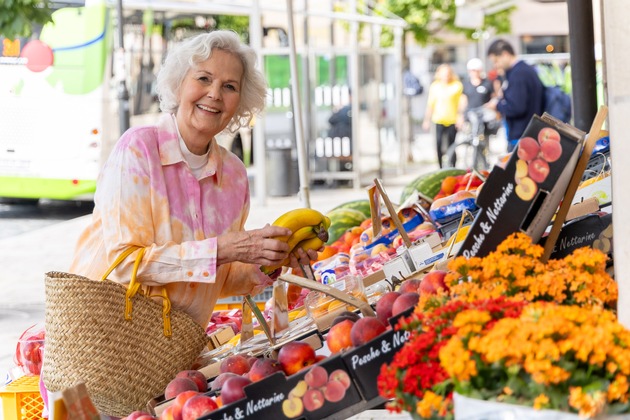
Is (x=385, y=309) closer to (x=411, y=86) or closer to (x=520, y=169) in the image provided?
(x=520, y=169)

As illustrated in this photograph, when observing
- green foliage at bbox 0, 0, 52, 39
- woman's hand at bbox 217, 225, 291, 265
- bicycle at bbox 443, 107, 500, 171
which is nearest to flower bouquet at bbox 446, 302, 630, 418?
woman's hand at bbox 217, 225, 291, 265

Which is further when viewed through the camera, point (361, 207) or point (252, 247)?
point (361, 207)

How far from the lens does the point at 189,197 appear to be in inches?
153

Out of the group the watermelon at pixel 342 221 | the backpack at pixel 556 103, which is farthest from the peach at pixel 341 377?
the backpack at pixel 556 103

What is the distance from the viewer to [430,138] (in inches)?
1312

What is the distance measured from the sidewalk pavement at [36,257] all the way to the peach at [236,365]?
9.46 ft

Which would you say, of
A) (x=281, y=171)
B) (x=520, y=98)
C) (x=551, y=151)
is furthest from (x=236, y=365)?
(x=281, y=171)

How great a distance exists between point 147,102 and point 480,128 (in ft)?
17.7

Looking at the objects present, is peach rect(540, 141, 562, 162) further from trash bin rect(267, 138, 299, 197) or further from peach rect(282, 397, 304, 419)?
trash bin rect(267, 138, 299, 197)

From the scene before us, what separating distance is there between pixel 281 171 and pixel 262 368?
44.4 feet

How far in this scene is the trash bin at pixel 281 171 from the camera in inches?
650

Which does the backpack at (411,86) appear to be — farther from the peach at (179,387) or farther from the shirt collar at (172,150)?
the peach at (179,387)

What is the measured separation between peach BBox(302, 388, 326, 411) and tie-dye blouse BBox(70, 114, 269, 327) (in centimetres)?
92

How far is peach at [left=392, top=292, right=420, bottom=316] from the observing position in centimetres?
298
